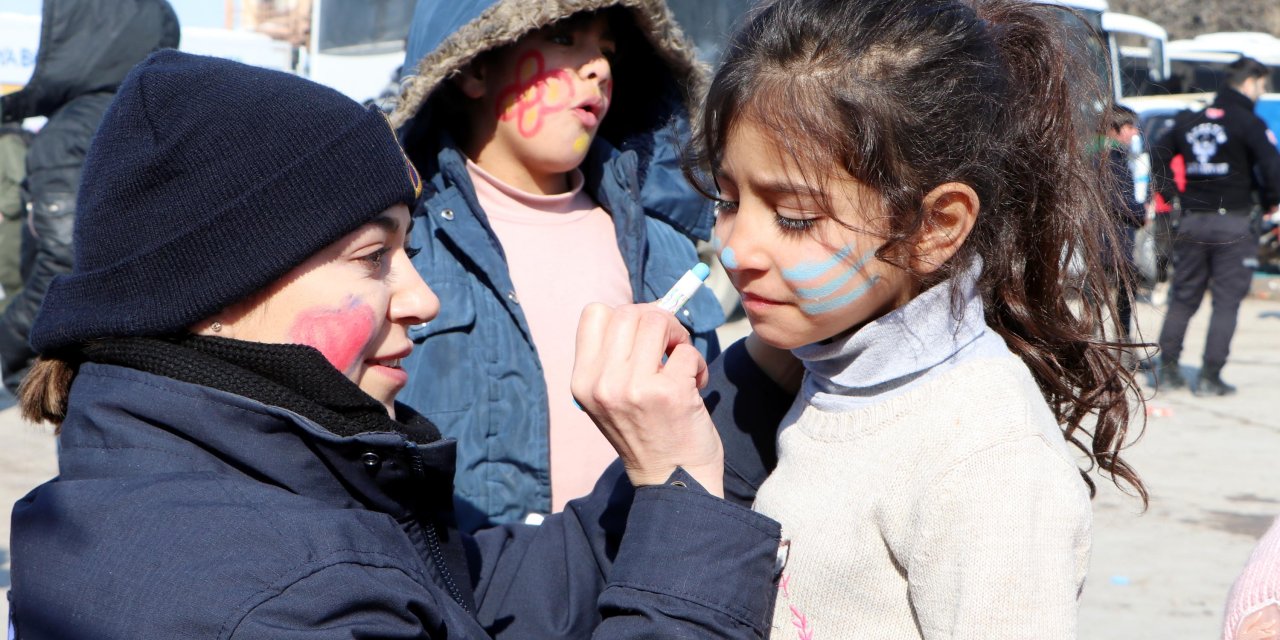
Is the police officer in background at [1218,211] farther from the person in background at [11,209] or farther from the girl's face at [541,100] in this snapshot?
the person in background at [11,209]

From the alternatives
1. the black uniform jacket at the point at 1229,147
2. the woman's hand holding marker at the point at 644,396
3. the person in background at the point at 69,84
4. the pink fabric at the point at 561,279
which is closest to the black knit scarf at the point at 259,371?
the woman's hand holding marker at the point at 644,396

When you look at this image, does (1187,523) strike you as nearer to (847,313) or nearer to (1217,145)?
(1217,145)

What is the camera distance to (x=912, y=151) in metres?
1.46

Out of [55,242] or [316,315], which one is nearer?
[316,315]

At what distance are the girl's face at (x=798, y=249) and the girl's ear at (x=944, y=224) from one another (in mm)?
40

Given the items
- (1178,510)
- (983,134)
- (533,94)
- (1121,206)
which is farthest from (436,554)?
(1178,510)

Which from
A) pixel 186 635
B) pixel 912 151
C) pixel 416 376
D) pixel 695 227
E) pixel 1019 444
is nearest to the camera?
pixel 186 635

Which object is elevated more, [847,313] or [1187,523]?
[847,313]

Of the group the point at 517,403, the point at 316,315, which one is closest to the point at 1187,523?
the point at 517,403

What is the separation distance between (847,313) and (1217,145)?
7.80 m

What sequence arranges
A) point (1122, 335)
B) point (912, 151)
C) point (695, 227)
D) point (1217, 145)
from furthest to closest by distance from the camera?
1. point (1217, 145)
2. point (695, 227)
3. point (1122, 335)
4. point (912, 151)

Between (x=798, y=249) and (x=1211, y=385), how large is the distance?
7963mm

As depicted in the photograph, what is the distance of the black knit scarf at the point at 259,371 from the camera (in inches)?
55.0

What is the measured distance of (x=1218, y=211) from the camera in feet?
26.1
